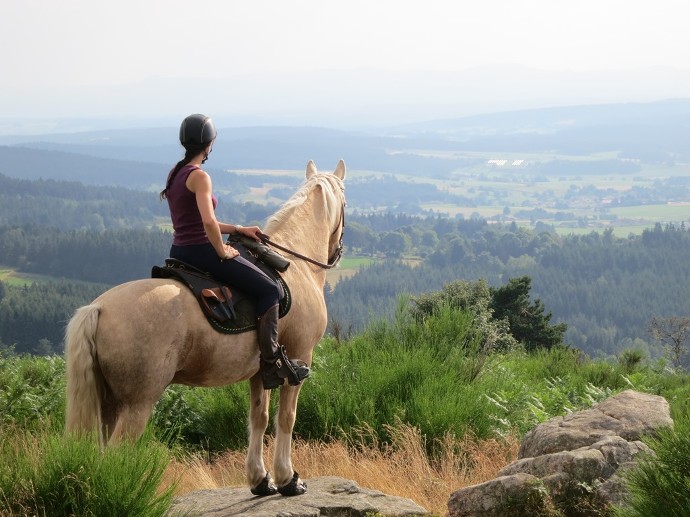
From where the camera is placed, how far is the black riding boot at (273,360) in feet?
21.4

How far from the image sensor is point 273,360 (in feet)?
21.7

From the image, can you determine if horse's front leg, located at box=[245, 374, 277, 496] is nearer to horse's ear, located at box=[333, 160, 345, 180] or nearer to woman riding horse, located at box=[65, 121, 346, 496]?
woman riding horse, located at box=[65, 121, 346, 496]

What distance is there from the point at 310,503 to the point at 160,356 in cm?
175

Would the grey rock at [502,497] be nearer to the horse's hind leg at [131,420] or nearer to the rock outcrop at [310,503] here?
the rock outcrop at [310,503]

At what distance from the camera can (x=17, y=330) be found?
Result: 9481cm

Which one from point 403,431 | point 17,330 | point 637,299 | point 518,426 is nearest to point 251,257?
point 403,431

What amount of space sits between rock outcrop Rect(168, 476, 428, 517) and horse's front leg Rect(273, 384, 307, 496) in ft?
0.31

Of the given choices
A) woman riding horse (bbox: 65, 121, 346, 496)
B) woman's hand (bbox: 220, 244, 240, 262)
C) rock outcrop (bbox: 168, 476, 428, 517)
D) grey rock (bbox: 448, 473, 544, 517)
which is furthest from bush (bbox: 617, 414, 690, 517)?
woman's hand (bbox: 220, 244, 240, 262)

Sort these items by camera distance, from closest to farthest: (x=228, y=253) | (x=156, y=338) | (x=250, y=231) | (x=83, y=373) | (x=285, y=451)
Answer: (x=83, y=373) < (x=156, y=338) < (x=228, y=253) < (x=250, y=231) < (x=285, y=451)

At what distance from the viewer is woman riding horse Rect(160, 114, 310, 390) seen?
21.2 ft

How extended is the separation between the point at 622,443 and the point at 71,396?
3.89 meters

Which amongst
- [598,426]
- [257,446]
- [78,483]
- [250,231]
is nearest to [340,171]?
[250,231]

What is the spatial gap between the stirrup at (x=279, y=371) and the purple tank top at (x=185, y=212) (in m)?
1.06

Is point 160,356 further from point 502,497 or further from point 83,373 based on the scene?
point 502,497
